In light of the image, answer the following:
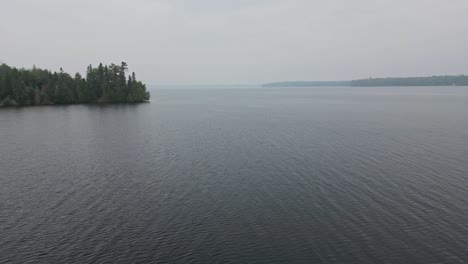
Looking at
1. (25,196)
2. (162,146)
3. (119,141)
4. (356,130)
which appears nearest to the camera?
(25,196)

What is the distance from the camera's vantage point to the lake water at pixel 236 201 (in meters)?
34.9

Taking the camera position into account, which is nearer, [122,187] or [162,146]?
[122,187]

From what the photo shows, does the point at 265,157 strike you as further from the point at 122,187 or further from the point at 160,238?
the point at 160,238

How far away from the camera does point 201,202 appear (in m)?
47.6

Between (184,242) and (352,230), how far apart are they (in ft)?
63.8

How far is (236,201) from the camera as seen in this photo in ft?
157

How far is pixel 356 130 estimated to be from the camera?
10825cm

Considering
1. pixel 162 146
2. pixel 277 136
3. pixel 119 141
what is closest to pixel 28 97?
pixel 119 141

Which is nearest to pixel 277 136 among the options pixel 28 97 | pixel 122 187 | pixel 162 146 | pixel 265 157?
pixel 265 157

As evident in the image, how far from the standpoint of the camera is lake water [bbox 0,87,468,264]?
115 ft

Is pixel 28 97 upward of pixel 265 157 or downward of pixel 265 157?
upward

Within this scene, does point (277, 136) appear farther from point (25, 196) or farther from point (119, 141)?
point (25, 196)

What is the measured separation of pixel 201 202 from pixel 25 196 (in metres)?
26.4

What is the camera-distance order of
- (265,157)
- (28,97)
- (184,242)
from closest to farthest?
(184,242) → (265,157) → (28,97)
